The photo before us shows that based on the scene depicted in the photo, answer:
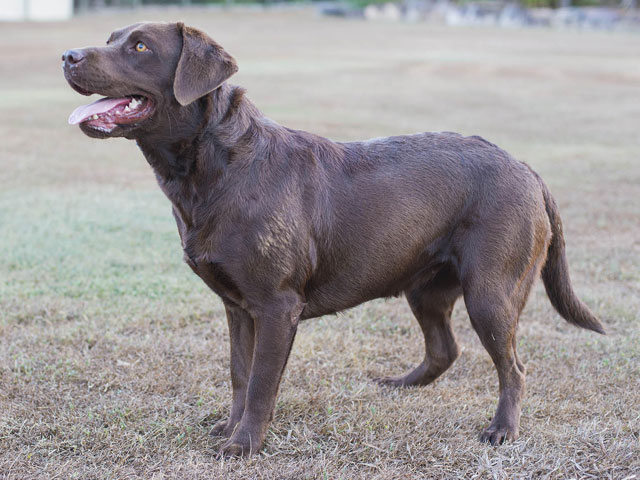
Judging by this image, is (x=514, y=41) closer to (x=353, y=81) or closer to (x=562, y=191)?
(x=353, y=81)

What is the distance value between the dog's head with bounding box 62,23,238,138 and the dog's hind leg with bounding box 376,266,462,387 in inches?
64.7

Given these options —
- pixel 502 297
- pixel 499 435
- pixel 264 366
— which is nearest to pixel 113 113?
pixel 264 366

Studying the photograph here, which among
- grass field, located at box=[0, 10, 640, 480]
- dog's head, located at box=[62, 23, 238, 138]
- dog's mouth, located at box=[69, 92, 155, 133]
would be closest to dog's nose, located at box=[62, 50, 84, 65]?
dog's head, located at box=[62, 23, 238, 138]

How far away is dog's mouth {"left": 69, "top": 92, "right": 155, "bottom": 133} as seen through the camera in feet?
10.6

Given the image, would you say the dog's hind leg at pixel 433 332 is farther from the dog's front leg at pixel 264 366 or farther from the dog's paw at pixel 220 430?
the dog's paw at pixel 220 430

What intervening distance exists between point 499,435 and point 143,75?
2.40 m

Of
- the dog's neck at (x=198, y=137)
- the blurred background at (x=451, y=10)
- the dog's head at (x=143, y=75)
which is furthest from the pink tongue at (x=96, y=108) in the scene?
the blurred background at (x=451, y=10)

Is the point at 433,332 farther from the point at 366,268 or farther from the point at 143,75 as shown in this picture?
the point at 143,75

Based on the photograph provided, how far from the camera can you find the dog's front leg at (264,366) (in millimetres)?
3420

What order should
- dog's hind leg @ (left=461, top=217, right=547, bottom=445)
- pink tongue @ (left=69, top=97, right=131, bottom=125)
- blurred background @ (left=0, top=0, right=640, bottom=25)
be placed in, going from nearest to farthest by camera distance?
pink tongue @ (left=69, top=97, right=131, bottom=125) → dog's hind leg @ (left=461, top=217, right=547, bottom=445) → blurred background @ (left=0, top=0, right=640, bottom=25)

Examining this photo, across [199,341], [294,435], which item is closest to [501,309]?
[294,435]

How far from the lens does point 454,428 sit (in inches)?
151

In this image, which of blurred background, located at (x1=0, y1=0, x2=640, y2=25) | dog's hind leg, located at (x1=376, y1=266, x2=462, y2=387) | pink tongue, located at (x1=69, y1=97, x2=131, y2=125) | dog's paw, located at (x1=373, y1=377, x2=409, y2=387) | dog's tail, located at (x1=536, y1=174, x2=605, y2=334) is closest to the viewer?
pink tongue, located at (x1=69, y1=97, x2=131, y2=125)

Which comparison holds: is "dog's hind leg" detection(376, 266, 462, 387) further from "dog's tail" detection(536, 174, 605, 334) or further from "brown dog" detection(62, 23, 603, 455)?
"dog's tail" detection(536, 174, 605, 334)
